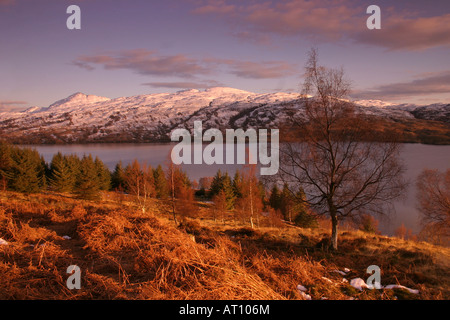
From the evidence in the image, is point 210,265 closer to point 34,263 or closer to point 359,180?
point 34,263

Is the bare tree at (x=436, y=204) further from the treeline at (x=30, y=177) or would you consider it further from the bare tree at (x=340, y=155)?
the treeline at (x=30, y=177)

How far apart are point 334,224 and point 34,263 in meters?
11.0

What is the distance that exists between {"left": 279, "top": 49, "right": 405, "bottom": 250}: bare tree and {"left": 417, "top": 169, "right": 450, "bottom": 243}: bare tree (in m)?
21.5

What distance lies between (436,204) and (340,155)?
2498cm

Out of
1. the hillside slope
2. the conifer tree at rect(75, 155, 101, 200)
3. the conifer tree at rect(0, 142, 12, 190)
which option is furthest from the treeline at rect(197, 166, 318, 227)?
the conifer tree at rect(0, 142, 12, 190)

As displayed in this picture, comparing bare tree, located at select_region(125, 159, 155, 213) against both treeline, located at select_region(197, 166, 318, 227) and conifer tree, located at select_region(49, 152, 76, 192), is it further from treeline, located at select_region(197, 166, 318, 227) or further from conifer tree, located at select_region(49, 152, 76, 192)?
conifer tree, located at select_region(49, 152, 76, 192)

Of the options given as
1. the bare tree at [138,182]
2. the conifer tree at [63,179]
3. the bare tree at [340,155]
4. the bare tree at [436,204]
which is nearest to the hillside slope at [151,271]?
the bare tree at [340,155]

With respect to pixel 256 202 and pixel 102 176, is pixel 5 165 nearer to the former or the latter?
pixel 102 176

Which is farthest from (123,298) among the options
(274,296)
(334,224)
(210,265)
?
(334,224)

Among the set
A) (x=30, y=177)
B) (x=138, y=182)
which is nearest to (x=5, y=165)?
(x=30, y=177)

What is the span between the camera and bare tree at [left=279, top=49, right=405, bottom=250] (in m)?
10.3

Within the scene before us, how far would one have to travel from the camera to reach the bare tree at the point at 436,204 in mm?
25234

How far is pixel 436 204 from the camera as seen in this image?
87.9 ft

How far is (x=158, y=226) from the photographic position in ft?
25.1
